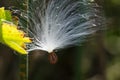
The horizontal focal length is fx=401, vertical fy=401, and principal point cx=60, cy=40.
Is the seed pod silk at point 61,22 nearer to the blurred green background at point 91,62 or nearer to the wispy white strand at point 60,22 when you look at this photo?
the wispy white strand at point 60,22

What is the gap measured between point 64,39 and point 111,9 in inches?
79.7

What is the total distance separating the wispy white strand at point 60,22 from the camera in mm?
1005

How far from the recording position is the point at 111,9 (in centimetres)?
301

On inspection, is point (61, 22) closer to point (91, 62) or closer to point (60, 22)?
point (60, 22)

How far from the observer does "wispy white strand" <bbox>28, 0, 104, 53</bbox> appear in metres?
1.00

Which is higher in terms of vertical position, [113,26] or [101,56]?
[113,26]

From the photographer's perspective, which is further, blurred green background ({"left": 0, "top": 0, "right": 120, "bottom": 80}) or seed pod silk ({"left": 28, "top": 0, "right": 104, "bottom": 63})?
blurred green background ({"left": 0, "top": 0, "right": 120, "bottom": 80})

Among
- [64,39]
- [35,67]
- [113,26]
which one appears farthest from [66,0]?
[35,67]

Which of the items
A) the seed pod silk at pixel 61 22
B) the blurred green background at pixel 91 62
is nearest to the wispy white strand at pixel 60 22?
the seed pod silk at pixel 61 22

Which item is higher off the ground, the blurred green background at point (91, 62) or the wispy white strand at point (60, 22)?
the wispy white strand at point (60, 22)

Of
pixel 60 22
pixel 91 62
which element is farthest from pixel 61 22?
pixel 91 62

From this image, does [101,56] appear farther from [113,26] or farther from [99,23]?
[99,23]

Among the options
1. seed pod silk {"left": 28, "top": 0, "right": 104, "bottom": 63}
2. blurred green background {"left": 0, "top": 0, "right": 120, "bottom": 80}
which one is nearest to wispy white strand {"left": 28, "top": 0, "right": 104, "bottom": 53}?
seed pod silk {"left": 28, "top": 0, "right": 104, "bottom": 63}

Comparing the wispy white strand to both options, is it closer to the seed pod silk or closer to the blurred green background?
the seed pod silk
